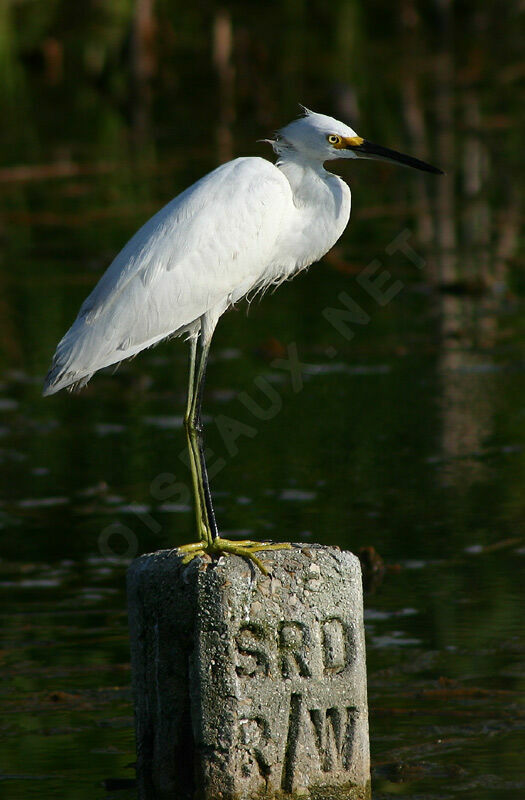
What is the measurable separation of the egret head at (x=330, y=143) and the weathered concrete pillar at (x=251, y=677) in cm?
175

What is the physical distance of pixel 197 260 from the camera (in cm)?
530

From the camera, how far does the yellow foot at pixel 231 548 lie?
4344 mm

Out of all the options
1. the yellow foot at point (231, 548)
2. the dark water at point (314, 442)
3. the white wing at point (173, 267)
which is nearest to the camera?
the yellow foot at point (231, 548)

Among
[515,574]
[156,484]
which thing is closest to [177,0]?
[156,484]

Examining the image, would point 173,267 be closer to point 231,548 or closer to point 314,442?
point 231,548

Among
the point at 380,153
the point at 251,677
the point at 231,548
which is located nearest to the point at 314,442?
the point at 380,153

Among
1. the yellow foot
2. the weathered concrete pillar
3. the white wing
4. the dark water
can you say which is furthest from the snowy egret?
the dark water

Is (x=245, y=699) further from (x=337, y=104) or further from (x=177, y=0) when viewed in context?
(x=177, y=0)

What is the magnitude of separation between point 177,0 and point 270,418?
65.7 feet

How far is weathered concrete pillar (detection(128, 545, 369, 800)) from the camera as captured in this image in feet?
13.8

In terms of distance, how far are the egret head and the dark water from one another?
5.99 feet

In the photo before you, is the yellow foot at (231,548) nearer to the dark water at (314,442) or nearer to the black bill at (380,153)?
the dark water at (314,442)

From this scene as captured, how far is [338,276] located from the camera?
1188 cm

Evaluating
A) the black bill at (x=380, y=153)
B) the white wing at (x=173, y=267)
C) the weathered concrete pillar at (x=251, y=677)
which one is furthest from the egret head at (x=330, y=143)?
the weathered concrete pillar at (x=251, y=677)
